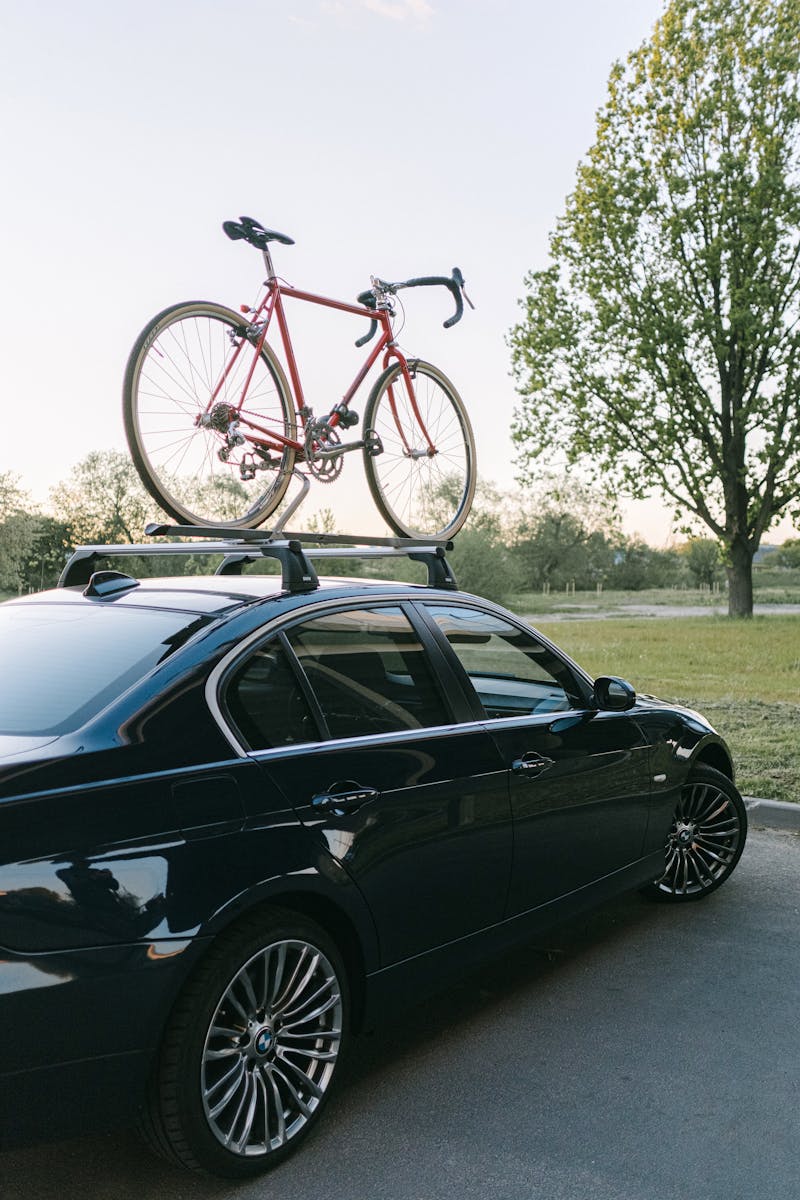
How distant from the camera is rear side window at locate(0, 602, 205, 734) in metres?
2.87

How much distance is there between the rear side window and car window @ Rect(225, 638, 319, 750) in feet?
0.69

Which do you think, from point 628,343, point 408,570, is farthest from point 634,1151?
point 408,570

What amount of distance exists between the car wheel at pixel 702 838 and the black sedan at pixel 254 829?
0.87 metres

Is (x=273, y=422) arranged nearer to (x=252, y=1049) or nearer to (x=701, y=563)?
(x=252, y=1049)

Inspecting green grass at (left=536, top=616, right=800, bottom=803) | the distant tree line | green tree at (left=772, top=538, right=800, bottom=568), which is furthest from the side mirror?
green tree at (left=772, top=538, right=800, bottom=568)

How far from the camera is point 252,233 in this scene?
4.73 metres

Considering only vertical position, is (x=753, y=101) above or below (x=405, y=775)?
above

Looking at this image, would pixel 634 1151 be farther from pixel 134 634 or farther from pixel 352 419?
pixel 352 419

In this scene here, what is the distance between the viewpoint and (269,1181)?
9.48 feet

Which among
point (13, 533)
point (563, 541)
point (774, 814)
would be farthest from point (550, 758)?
point (563, 541)

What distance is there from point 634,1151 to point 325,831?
123cm

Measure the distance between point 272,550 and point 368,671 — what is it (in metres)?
0.51

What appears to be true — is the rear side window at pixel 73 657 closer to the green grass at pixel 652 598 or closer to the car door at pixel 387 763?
the car door at pixel 387 763

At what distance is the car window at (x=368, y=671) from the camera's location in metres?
3.37
